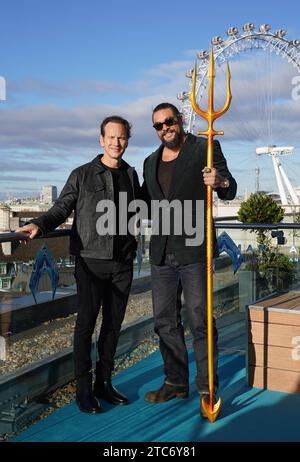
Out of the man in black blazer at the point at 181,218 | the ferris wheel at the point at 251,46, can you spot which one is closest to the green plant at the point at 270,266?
the man in black blazer at the point at 181,218

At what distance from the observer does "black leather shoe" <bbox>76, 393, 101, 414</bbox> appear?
2555mm

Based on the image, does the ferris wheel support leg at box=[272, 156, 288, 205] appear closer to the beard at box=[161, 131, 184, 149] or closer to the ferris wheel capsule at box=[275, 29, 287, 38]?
the ferris wheel capsule at box=[275, 29, 287, 38]

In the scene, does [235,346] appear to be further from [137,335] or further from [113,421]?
[113,421]

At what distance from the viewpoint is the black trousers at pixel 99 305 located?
100.0 inches

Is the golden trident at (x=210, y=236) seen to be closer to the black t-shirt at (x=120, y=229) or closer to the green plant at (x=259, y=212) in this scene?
the black t-shirt at (x=120, y=229)

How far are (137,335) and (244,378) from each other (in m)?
0.79

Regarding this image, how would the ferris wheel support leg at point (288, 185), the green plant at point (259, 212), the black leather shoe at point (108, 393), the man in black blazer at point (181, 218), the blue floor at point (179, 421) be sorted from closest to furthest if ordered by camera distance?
1. the blue floor at point (179, 421)
2. the man in black blazer at point (181, 218)
3. the black leather shoe at point (108, 393)
4. the green plant at point (259, 212)
5. the ferris wheel support leg at point (288, 185)

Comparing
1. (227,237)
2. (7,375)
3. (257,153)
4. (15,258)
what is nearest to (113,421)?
(7,375)

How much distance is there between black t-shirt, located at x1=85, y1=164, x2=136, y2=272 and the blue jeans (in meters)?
0.21

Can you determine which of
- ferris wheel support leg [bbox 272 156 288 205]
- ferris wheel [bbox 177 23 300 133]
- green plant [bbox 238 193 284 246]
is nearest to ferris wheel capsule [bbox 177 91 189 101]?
ferris wheel [bbox 177 23 300 133]

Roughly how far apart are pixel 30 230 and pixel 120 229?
45 centimetres

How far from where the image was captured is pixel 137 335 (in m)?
3.50

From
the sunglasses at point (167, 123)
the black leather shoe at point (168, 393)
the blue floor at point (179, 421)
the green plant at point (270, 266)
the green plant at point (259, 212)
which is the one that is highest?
the sunglasses at point (167, 123)

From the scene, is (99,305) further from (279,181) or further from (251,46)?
(279,181)
